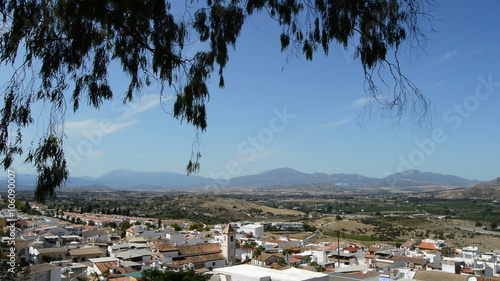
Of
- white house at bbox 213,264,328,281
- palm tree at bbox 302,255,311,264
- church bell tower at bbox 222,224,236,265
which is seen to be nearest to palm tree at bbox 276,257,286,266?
palm tree at bbox 302,255,311,264

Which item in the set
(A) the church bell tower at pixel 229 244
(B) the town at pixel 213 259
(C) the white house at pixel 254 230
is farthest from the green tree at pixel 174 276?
(C) the white house at pixel 254 230

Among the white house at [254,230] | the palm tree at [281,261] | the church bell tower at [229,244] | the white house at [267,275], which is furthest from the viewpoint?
the white house at [254,230]

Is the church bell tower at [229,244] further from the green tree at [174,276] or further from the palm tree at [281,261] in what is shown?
the green tree at [174,276]

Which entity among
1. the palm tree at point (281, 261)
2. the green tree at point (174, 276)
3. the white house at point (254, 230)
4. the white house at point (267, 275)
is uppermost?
the white house at point (267, 275)

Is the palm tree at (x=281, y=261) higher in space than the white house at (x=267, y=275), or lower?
lower

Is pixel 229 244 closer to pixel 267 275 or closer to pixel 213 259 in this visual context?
pixel 213 259

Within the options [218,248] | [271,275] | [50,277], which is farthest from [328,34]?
[218,248]

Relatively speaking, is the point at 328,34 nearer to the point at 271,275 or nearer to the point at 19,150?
the point at 19,150

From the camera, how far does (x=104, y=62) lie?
390 cm

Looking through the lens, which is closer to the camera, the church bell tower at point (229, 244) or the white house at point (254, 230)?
the church bell tower at point (229, 244)

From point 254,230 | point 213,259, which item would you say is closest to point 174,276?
point 213,259

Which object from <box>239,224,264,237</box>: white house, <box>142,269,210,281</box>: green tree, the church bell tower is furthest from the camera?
<box>239,224,264,237</box>: white house

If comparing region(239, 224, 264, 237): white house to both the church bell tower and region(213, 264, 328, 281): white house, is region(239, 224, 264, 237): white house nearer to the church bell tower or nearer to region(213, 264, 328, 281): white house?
the church bell tower

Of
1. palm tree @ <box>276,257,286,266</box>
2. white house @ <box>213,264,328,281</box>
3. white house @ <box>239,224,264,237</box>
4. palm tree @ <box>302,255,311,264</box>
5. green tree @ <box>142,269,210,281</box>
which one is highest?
white house @ <box>213,264,328,281</box>
